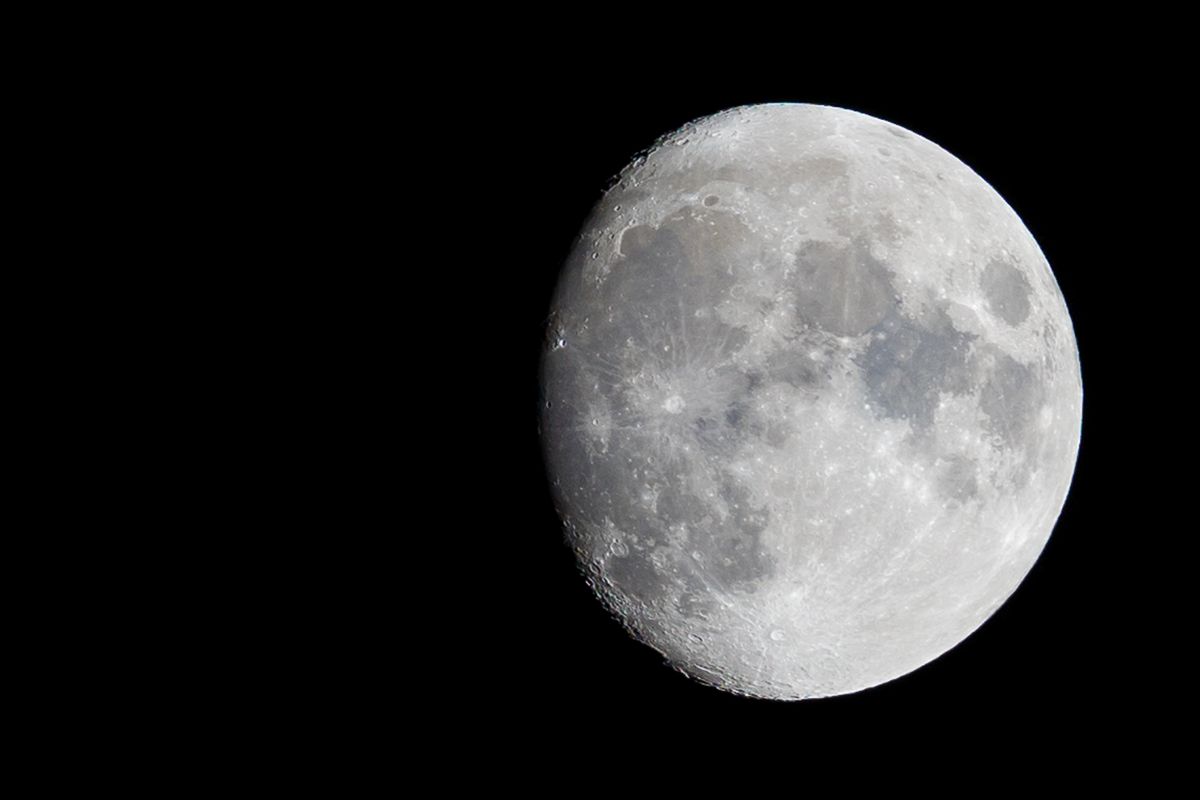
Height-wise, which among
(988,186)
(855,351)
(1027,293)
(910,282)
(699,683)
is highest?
(988,186)

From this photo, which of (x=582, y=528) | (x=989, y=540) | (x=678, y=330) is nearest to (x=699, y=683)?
(x=582, y=528)

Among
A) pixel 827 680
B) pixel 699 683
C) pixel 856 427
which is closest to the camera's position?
pixel 856 427

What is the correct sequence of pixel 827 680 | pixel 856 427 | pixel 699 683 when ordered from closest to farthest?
pixel 856 427 < pixel 827 680 < pixel 699 683

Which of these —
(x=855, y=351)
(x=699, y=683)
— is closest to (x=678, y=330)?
(x=855, y=351)

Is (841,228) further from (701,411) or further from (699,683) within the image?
(699,683)

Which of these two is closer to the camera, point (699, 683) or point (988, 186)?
point (988, 186)

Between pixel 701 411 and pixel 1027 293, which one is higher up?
pixel 1027 293
